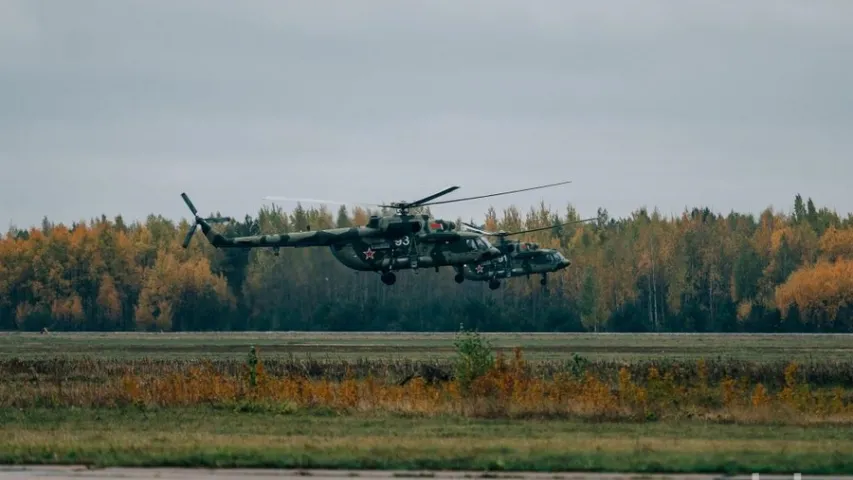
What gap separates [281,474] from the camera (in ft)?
83.0

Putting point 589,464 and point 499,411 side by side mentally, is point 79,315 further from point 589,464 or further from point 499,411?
point 589,464

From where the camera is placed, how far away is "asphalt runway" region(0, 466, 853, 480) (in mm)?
24734

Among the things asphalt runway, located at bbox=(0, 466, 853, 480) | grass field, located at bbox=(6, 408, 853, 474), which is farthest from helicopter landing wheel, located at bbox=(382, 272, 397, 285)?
asphalt runway, located at bbox=(0, 466, 853, 480)

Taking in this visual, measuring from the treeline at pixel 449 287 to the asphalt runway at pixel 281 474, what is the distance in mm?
88993

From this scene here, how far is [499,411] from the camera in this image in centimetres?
3806

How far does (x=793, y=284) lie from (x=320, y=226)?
4284 cm

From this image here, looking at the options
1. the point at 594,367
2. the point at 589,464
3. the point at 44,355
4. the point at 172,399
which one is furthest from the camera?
the point at 44,355

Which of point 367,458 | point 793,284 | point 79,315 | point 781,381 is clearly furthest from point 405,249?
point 79,315

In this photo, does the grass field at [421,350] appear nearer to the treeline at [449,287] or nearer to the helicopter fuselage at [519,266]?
the helicopter fuselage at [519,266]

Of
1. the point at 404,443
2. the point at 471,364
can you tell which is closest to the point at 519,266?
the point at 471,364

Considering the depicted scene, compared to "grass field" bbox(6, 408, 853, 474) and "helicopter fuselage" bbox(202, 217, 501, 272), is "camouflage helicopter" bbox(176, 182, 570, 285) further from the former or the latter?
"grass field" bbox(6, 408, 853, 474)

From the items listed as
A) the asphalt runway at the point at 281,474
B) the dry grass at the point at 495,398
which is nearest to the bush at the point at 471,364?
the dry grass at the point at 495,398

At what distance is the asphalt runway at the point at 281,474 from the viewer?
24734mm

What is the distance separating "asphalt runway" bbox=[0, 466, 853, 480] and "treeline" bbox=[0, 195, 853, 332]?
3504 inches
